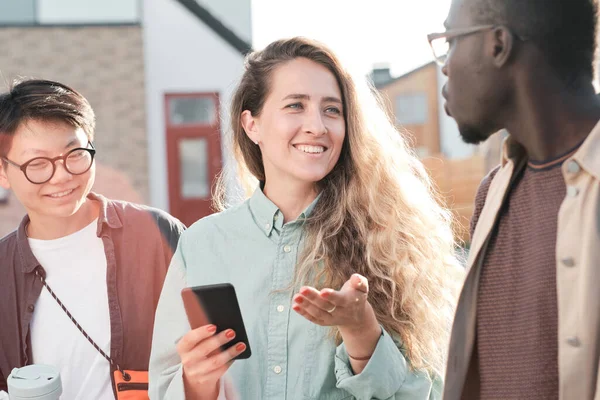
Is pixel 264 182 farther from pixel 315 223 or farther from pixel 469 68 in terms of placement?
pixel 469 68

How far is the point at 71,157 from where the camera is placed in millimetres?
3266

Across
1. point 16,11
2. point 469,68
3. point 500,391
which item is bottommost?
point 500,391

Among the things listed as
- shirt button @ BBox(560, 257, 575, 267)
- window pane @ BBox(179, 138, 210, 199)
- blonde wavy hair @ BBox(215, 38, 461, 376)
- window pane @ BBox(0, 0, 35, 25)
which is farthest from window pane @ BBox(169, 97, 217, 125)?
shirt button @ BBox(560, 257, 575, 267)

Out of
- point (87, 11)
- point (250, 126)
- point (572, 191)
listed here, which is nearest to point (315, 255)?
point (250, 126)

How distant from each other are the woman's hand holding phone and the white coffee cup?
545 millimetres

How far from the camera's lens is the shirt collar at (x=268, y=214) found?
2.87m

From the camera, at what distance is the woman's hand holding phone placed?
7.73 feet

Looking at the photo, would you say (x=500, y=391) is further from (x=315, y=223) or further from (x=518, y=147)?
(x=315, y=223)

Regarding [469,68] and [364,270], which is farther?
[364,270]

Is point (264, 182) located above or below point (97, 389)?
above

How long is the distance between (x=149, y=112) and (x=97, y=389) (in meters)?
11.0

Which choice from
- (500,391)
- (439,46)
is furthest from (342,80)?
(500,391)

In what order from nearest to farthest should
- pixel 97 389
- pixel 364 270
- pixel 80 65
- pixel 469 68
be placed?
pixel 469 68 < pixel 364 270 < pixel 97 389 < pixel 80 65

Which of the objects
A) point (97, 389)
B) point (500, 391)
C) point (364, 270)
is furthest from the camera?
point (97, 389)
